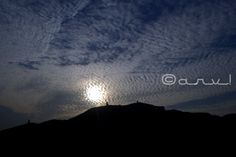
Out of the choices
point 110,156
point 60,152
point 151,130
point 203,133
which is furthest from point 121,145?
point 203,133

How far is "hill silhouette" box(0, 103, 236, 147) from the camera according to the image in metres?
55.8

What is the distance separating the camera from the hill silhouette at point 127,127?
183ft

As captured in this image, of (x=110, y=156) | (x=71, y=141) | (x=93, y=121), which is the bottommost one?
(x=110, y=156)

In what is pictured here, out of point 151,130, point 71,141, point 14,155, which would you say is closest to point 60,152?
point 71,141

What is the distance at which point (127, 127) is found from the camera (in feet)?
188

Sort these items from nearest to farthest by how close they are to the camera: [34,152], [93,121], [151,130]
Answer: [34,152] < [151,130] < [93,121]

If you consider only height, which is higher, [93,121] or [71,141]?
[93,121]

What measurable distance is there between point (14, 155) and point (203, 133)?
42233mm

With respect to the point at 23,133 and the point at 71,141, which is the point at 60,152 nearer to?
the point at 71,141

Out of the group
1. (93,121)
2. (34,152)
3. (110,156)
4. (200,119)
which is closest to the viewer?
(110,156)

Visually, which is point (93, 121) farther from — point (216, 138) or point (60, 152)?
point (216, 138)

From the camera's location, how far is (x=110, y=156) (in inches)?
1921

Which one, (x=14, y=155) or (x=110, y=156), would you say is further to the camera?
(x=14, y=155)

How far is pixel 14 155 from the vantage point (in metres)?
53.9
